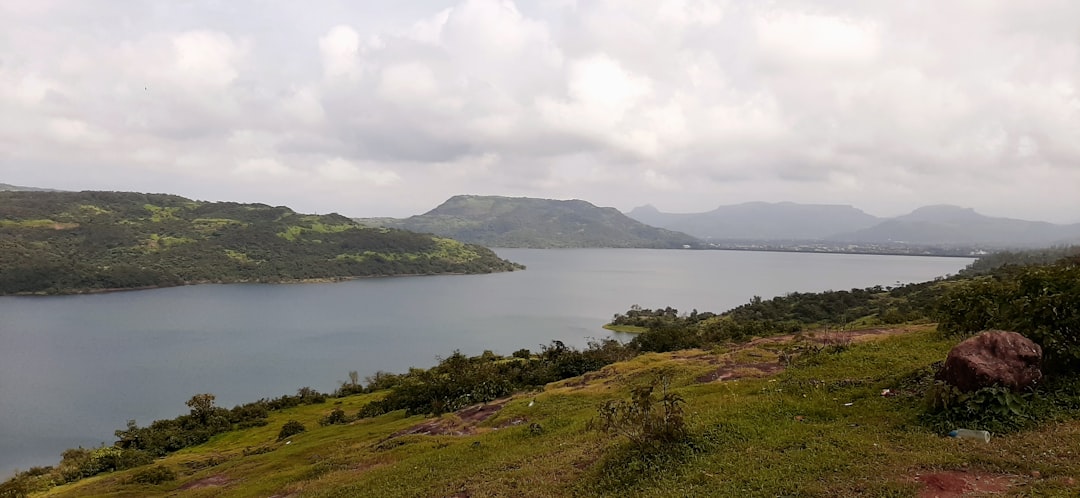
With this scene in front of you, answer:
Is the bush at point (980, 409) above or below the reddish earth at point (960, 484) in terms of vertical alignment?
above

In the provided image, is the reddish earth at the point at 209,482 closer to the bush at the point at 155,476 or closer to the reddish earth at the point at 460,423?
the bush at the point at 155,476

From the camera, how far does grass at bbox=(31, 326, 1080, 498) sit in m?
9.65

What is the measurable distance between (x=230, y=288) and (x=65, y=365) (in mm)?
105769

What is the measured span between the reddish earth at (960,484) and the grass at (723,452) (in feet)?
0.58

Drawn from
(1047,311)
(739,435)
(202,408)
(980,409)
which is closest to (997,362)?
(980,409)

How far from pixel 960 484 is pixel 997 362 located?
405 centimetres

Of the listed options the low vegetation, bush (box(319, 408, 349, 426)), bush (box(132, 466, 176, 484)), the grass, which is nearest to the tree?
the low vegetation

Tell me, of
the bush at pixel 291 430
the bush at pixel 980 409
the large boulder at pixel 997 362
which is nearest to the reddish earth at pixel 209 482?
the bush at pixel 291 430

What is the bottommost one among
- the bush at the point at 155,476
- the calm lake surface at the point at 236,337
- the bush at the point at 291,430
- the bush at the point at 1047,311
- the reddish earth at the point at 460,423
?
the calm lake surface at the point at 236,337

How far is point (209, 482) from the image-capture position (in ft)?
81.8

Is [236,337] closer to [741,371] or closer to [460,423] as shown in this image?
[460,423]

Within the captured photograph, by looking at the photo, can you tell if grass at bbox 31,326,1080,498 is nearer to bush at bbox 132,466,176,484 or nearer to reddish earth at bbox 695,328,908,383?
reddish earth at bbox 695,328,908,383

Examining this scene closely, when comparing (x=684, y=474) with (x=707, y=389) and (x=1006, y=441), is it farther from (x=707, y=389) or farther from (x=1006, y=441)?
(x=707, y=389)

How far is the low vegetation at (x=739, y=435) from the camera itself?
9.88 metres
